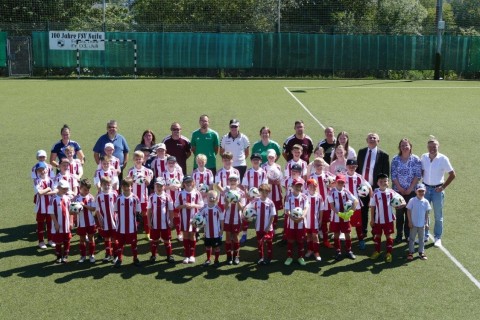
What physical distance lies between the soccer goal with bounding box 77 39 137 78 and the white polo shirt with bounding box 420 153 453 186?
28.6 metres

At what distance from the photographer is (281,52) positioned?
126 feet

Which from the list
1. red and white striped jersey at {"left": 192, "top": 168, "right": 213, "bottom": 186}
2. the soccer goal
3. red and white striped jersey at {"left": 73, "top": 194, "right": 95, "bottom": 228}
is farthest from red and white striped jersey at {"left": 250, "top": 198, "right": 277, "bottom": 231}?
the soccer goal

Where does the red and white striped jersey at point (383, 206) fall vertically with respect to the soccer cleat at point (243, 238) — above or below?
above

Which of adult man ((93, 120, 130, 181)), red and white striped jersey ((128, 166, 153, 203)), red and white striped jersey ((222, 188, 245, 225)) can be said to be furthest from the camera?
adult man ((93, 120, 130, 181))

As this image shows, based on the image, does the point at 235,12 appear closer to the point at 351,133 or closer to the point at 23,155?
the point at 351,133

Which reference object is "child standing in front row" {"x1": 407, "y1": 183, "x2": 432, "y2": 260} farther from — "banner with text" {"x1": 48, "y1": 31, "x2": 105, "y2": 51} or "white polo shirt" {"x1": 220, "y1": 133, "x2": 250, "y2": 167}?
"banner with text" {"x1": 48, "y1": 31, "x2": 105, "y2": 51}

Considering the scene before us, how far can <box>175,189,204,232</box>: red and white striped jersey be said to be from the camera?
1006 centimetres

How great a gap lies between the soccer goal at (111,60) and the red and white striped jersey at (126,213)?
28.3 metres

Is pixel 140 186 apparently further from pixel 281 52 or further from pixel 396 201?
pixel 281 52

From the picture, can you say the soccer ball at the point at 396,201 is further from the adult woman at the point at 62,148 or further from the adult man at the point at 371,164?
the adult woman at the point at 62,148

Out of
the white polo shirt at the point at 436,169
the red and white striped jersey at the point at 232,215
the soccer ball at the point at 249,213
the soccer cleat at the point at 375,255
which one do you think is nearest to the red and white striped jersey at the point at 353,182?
the soccer cleat at the point at 375,255

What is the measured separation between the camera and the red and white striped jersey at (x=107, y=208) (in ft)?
32.4

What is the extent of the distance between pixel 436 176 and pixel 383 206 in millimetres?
1298

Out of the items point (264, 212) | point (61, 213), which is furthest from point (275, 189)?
point (61, 213)
